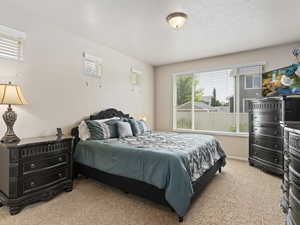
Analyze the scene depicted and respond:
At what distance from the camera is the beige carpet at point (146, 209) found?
1846 millimetres

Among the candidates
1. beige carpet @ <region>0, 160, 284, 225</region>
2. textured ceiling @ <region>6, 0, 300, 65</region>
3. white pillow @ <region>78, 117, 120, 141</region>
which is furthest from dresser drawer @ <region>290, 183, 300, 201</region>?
white pillow @ <region>78, 117, 120, 141</region>

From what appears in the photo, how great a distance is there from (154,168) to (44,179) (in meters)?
1.51

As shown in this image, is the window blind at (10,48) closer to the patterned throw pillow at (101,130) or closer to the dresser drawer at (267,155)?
the patterned throw pillow at (101,130)

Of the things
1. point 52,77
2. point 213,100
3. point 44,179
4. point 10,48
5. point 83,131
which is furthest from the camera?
point 213,100

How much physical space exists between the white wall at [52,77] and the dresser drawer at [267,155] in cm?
334

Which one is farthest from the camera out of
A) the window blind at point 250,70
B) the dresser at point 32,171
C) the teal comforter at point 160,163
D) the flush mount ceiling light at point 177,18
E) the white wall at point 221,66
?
the window blind at point 250,70

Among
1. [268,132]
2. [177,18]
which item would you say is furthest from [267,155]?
[177,18]

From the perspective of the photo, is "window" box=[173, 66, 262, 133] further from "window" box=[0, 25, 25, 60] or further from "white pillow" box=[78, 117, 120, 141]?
"window" box=[0, 25, 25, 60]

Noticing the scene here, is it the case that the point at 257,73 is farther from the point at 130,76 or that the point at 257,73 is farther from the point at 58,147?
the point at 58,147

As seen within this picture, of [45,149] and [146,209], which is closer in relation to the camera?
[146,209]

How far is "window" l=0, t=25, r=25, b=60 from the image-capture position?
7.59 feet

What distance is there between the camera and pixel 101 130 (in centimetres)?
303

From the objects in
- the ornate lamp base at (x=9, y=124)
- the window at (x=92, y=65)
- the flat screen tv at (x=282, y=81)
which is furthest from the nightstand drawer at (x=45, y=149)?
the flat screen tv at (x=282, y=81)

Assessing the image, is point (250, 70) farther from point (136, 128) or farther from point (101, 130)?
point (101, 130)
